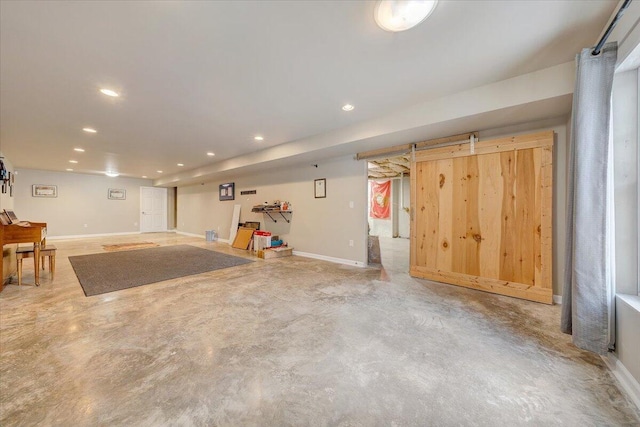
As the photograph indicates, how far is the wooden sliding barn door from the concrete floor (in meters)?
0.41

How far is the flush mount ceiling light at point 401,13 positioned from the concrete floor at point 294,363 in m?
2.41

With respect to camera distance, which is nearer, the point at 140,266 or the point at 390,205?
the point at 140,266

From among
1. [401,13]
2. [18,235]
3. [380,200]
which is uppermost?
[401,13]

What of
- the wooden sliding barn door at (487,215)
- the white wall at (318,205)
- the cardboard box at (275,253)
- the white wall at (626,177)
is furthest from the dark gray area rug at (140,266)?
the white wall at (626,177)

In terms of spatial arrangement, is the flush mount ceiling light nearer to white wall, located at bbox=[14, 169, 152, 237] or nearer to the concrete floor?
the concrete floor

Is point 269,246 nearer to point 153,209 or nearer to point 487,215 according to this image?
point 487,215

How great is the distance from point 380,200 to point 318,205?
15.8 ft

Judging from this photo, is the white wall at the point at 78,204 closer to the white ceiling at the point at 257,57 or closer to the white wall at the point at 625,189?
the white ceiling at the point at 257,57

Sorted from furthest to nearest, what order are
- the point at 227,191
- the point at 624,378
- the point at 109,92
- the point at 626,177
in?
the point at 227,191
the point at 109,92
the point at 626,177
the point at 624,378

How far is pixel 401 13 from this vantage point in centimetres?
158

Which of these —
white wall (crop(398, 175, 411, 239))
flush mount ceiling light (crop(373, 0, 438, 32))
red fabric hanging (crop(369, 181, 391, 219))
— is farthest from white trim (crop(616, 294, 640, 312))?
red fabric hanging (crop(369, 181, 391, 219))

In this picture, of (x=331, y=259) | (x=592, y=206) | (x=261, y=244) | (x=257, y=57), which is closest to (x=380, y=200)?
(x=331, y=259)

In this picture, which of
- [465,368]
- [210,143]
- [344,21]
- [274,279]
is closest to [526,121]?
[344,21]

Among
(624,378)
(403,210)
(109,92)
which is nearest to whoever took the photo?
(624,378)
